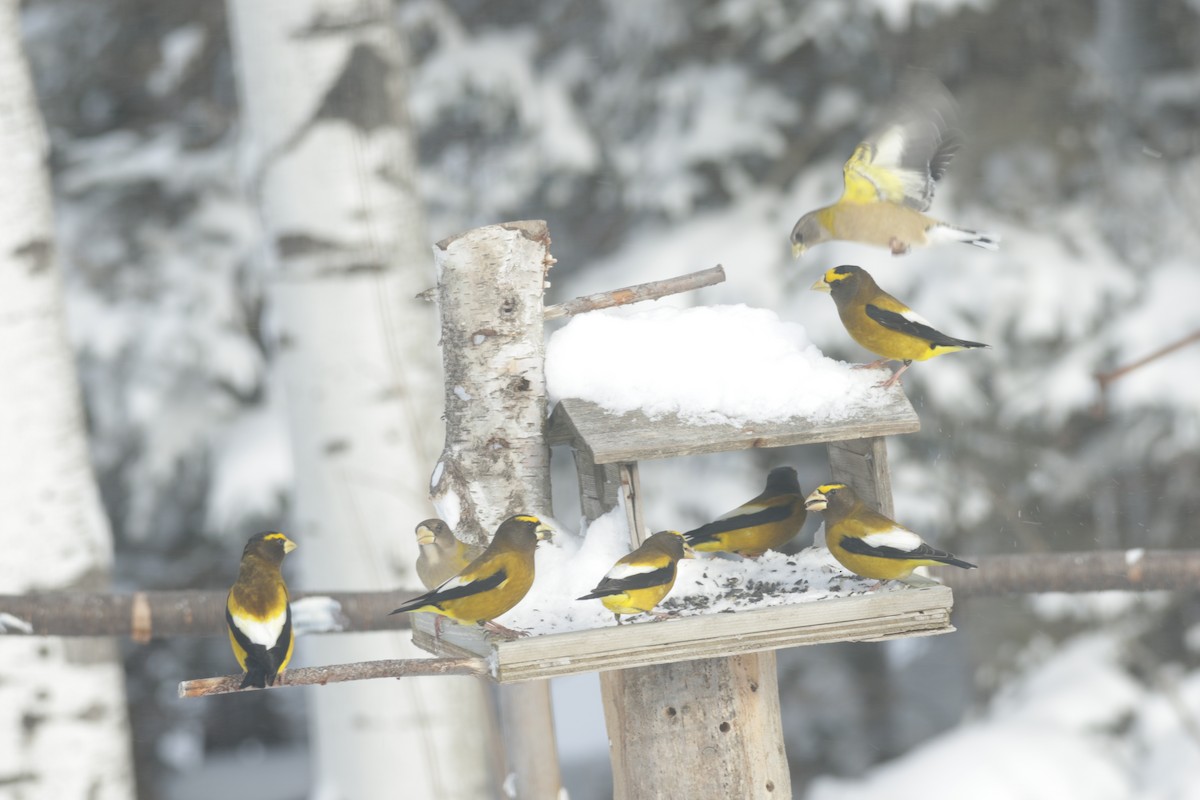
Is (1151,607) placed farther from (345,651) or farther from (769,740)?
(769,740)

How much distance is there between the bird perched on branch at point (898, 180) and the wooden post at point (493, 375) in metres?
0.74

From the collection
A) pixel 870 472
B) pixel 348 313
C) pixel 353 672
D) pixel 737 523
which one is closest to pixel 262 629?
pixel 353 672

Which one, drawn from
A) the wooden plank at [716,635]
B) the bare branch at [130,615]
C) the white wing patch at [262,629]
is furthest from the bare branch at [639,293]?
the bare branch at [130,615]

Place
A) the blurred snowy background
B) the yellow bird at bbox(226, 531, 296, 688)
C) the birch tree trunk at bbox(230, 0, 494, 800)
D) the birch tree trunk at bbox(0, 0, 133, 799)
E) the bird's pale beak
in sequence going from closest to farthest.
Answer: the yellow bird at bbox(226, 531, 296, 688), the bird's pale beak, the birch tree trunk at bbox(0, 0, 133, 799), the birch tree trunk at bbox(230, 0, 494, 800), the blurred snowy background

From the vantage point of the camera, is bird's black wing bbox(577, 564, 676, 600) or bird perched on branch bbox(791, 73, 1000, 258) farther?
bird perched on branch bbox(791, 73, 1000, 258)

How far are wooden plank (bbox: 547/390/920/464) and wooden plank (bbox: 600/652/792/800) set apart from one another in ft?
1.64

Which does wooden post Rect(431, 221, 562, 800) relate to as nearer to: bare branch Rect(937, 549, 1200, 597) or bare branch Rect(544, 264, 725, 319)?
bare branch Rect(544, 264, 725, 319)

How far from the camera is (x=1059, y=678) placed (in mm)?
6828

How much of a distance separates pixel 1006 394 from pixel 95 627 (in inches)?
176

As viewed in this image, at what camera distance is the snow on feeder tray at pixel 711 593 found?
2.33 metres

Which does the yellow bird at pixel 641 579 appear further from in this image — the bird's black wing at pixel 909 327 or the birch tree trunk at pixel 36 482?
Answer: the birch tree trunk at pixel 36 482

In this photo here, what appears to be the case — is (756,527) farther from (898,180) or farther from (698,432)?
(898,180)

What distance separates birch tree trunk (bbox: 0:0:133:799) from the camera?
4.44 metres

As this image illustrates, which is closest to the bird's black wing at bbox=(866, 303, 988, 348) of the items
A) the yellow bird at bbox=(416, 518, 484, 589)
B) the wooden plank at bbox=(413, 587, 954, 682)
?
the wooden plank at bbox=(413, 587, 954, 682)
